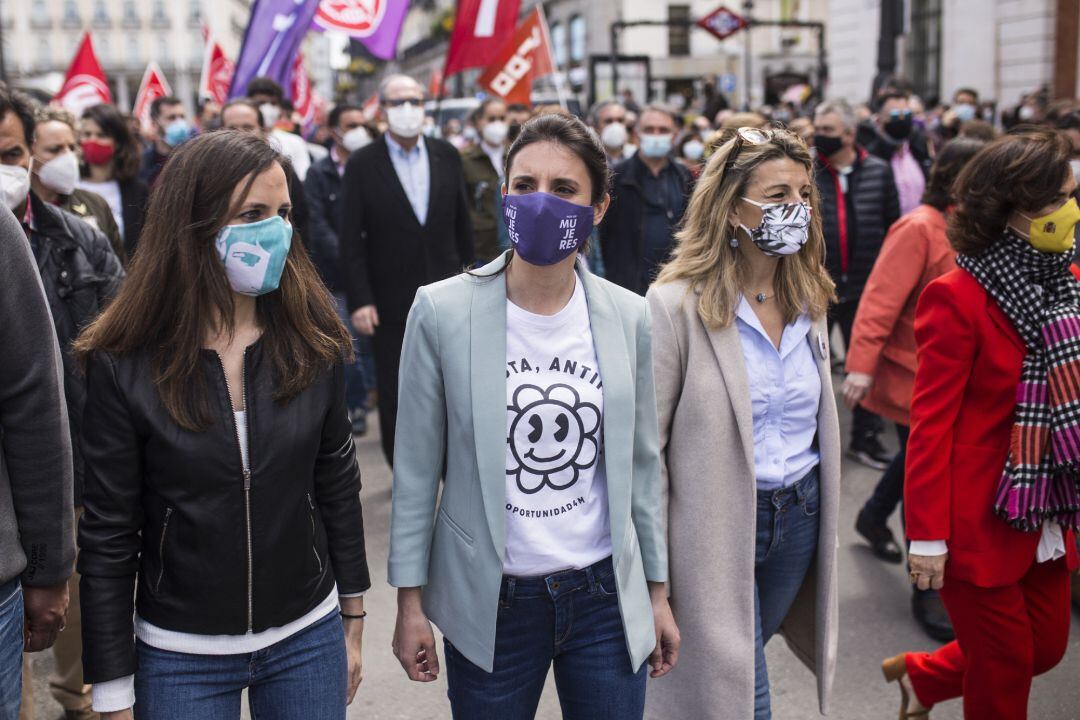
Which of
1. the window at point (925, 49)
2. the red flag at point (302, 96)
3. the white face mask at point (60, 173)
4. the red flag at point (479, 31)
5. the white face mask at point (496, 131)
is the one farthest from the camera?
the window at point (925, 49)

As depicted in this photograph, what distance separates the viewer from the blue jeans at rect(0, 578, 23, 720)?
2.21 meters

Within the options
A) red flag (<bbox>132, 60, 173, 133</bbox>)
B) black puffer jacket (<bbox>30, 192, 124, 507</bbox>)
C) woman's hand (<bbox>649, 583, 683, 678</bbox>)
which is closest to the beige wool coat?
woman's hand (<bbox>649, 583, 683, 678</bbox>)

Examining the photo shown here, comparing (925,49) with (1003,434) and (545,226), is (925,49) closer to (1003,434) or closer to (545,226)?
(1003,434)

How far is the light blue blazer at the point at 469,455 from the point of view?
7.92 ft

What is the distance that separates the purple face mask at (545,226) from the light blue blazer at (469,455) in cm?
12

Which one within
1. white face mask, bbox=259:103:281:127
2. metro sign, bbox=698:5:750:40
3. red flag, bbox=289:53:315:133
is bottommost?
white face mask, bbox=259:103:281:127

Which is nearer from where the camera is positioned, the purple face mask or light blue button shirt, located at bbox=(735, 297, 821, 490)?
the purple face mask

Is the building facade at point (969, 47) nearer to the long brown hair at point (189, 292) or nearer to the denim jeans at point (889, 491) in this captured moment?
the denim jeans at point (889, 491)

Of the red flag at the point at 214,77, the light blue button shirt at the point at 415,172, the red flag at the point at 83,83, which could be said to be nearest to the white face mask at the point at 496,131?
the light blue button shirt at the point at 415,172

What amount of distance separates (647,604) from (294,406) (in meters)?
0.93

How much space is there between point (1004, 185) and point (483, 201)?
539cm

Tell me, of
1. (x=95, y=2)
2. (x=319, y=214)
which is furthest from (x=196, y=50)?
(x=319, y=214)

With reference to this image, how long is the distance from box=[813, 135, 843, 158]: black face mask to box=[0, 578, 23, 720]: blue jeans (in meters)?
6.28

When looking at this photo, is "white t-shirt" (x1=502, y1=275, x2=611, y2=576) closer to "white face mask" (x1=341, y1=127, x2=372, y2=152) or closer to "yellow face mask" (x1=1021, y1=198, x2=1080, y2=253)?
"yellow face mask" (x1=1021, y1=198, x2=1080, y2=253)
